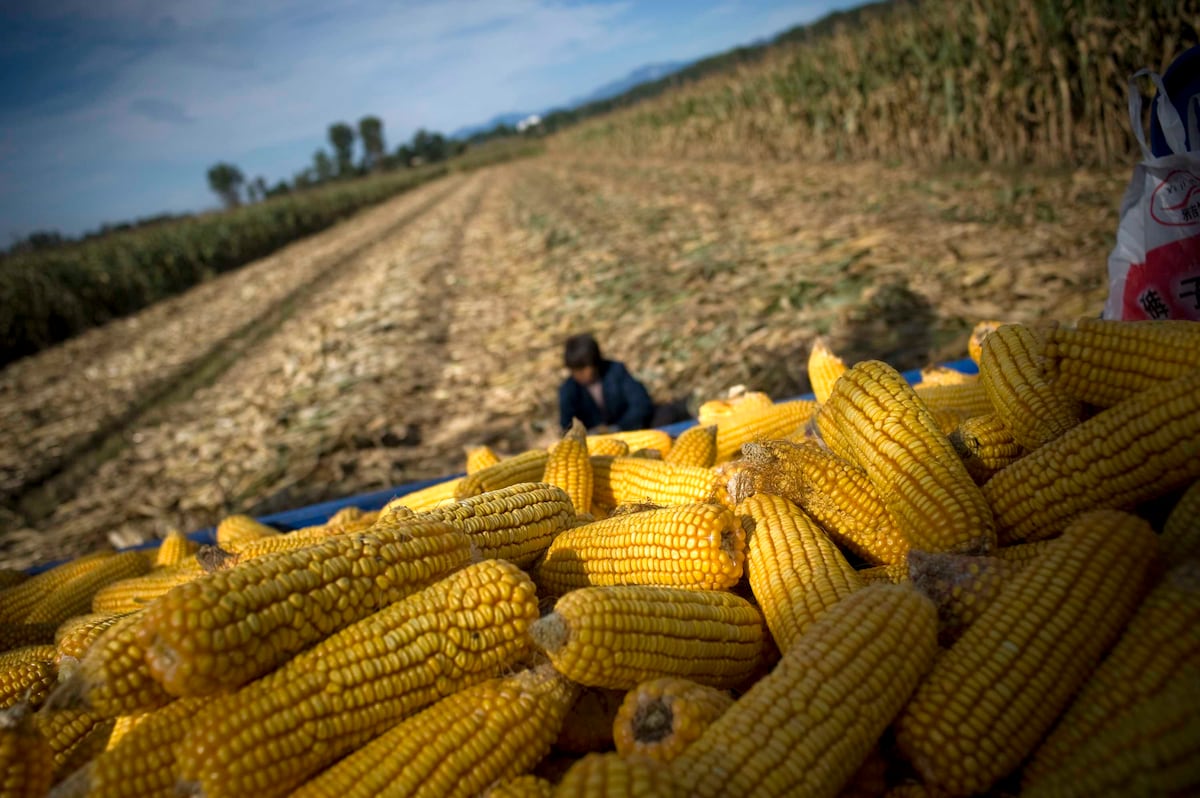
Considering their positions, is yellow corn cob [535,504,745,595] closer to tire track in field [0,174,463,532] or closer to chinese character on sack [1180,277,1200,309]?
chinese character on sack [1180,277,1200,309]

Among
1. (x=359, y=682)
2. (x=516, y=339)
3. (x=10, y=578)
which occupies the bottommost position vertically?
(x=516, y=339)

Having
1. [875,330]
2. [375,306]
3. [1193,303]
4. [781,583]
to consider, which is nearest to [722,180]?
[375,306]

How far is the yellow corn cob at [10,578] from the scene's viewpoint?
12.5 feet

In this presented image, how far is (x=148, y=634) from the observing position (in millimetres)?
1379

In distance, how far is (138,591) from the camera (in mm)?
2959

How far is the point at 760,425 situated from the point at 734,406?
29.3 inches

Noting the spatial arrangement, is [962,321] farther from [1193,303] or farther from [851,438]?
[851,438]

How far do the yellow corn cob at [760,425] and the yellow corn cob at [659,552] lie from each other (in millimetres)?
1288

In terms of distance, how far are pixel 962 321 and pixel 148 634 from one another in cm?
708

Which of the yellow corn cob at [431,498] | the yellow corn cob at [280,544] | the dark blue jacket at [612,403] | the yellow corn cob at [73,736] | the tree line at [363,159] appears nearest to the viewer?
the yellow corn cob at [73,736]

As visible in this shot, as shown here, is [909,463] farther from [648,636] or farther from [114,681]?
[114,681]

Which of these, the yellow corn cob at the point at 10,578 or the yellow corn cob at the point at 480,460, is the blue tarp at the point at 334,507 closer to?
the yellow corn cob at the point at 480,460

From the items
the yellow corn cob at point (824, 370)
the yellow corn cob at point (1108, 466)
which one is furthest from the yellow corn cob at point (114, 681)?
the yellow corn cob at point (824, 370)

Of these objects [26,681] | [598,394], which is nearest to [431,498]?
[26,681]
